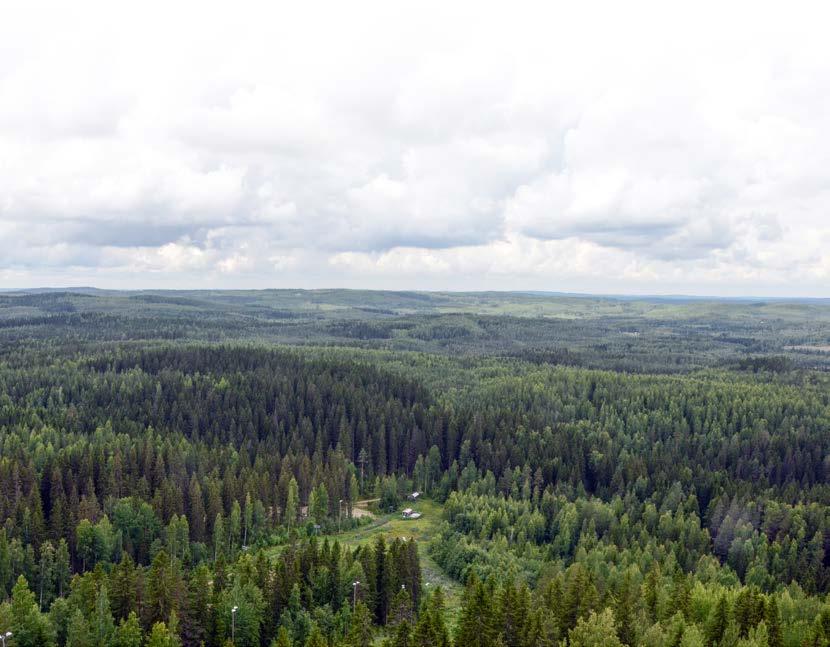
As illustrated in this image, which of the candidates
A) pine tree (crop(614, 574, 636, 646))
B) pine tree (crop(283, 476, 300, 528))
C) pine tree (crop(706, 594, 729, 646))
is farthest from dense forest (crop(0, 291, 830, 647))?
pine tree (crop(283, 476, 300, 528))

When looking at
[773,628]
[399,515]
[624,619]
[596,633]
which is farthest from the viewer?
[399,515]

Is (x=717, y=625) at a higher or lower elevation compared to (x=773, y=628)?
lower

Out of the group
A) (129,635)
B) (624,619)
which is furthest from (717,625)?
(129,635)

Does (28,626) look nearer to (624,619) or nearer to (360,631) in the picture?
(360,631)

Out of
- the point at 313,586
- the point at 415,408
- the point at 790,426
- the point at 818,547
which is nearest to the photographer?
the point at 313,586

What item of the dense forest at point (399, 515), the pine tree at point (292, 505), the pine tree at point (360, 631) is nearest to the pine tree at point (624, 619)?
the dense forest at point (399, 515)

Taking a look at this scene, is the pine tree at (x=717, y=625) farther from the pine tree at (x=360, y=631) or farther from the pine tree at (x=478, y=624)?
the pine tree at (x=360, y=631)

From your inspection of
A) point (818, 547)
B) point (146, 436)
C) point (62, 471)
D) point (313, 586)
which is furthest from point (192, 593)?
point (818, 547)

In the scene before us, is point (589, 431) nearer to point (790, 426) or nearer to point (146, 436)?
point (790, 426)
